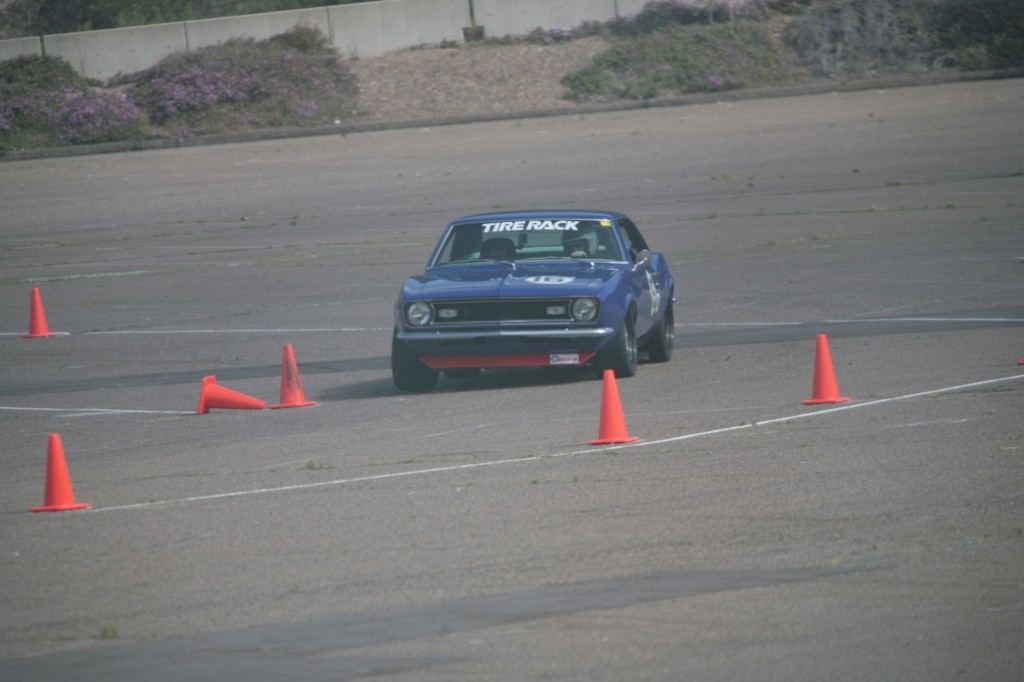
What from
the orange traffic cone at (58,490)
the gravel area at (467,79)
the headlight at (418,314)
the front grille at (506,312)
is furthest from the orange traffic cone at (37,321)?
the gravel area at (467,79)

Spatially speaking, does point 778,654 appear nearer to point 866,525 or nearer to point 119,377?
point 866,525

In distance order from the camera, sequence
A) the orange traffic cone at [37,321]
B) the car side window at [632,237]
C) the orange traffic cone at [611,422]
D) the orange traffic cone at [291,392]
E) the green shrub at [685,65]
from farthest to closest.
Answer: the green shrub at [685,65]
the orange traffic cone at [37,321]
the car side window at [632,237]
the orange traffic cone at [291,392]
the orange traffic cone at [611,422]

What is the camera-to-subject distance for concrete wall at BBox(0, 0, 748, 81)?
165 feet

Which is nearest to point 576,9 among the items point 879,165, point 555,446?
point 879,165

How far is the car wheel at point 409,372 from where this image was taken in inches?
569

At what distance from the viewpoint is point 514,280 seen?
1461 centimetres

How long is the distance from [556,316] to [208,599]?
7.27 meters

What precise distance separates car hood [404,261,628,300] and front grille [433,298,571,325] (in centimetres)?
6

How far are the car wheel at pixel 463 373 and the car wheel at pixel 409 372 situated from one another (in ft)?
0.97

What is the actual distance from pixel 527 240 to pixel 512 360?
1764mm

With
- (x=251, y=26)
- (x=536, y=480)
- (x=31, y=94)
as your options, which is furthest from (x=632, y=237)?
(x=251, y=26)

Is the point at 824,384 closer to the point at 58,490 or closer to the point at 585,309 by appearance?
the point at 585,309

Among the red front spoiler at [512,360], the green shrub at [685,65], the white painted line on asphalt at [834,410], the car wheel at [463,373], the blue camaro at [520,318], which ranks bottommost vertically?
the car wheel at [463,373]

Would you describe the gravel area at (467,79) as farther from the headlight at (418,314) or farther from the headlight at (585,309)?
the headlight at (585,309)
